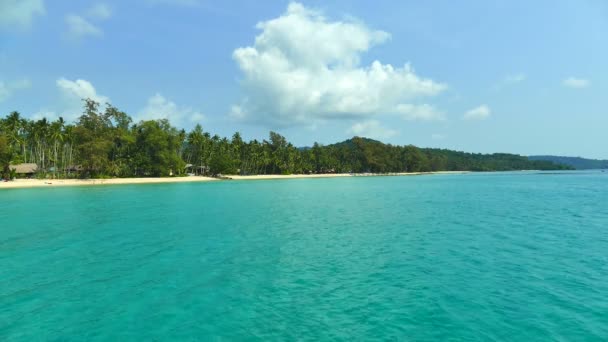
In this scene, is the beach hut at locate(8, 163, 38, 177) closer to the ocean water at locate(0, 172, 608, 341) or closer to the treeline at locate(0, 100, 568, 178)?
the treeline at locate(0, 100, 568, 178)

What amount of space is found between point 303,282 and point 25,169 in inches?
3574

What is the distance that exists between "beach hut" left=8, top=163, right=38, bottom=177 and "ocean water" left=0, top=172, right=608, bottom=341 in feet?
226

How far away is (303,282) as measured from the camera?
1156 cm


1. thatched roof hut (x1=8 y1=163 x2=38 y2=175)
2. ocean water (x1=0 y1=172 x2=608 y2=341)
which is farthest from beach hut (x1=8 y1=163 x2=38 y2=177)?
ocean water (x1=0 y1=172 x2=608 y2=341)

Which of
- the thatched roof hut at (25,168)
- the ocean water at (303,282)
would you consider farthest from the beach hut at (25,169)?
the ocean water at (303,282)

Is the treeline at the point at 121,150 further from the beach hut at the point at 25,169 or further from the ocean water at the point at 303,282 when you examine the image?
the ocean water at the point at 303,282

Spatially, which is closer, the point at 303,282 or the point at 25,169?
the point at 303,282

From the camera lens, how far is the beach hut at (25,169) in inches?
2940

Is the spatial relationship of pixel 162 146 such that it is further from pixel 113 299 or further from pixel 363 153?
pixel 363 153

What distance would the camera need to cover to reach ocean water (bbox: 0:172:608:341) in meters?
8.38

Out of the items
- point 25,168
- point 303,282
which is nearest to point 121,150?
point 25,168

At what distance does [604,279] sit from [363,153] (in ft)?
525

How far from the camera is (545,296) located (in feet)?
33.8

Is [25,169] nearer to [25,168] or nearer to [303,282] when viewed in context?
[25,168]
